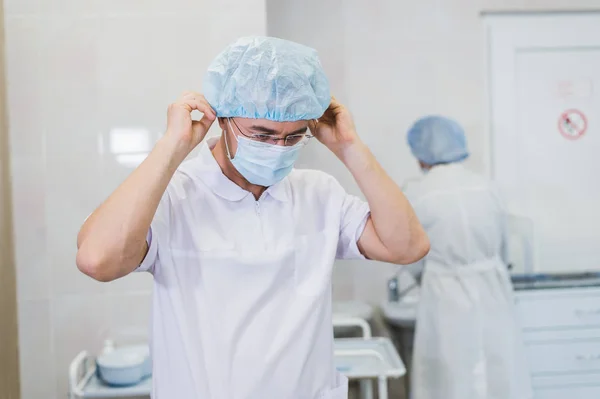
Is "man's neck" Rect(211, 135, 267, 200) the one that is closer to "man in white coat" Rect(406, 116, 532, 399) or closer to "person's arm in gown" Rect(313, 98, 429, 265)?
"person's arm in gown" Rect(313, 98, 429, 265)

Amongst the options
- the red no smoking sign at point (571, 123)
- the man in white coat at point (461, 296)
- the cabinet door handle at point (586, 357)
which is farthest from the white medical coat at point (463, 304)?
the red no smoking sign at point (571, 123)

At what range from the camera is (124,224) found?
923 mm

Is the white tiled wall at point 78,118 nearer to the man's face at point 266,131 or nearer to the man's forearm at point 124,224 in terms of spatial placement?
the man's face at point 266,131

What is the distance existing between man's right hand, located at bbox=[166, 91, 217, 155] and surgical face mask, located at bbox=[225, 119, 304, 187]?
6cm

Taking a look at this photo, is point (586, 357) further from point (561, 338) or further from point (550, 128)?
point (550, 128)

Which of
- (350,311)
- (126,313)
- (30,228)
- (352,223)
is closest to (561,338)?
(350,311)

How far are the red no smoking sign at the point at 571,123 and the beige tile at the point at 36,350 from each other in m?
2.26

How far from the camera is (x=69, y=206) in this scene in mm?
1781

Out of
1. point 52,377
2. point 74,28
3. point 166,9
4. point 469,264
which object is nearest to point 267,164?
point 166,9

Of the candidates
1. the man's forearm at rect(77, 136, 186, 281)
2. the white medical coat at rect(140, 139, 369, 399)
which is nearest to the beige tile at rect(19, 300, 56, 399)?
the white medical coat at rect(140, 139, 369, 399)

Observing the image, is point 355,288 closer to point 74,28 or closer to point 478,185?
point 478,185

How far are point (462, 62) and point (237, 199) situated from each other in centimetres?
175

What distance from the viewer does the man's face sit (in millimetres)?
1063

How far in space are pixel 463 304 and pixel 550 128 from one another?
40.0 inches
